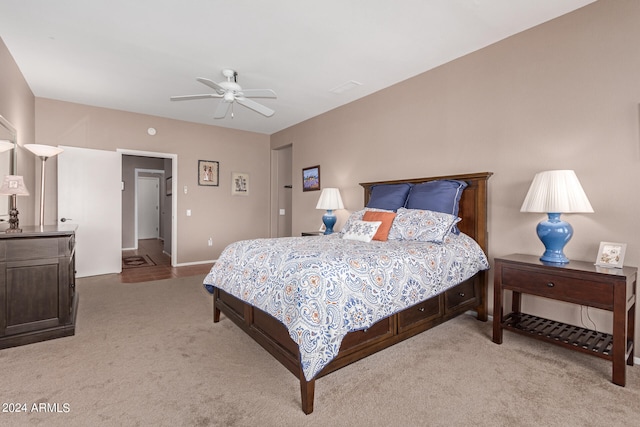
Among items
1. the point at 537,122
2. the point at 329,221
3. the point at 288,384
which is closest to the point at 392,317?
the point at 288,384

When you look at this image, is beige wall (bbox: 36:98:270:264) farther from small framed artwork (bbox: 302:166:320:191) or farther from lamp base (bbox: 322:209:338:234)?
lamp base (bbox: 322:209:338:234)

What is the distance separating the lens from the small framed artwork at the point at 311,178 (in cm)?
530

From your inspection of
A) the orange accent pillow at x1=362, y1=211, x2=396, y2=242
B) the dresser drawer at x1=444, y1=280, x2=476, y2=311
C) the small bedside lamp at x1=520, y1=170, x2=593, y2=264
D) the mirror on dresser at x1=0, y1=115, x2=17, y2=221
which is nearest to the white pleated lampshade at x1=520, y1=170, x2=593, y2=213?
the small bedside lamp at x1=520, y1=170, x2=593, y2=264

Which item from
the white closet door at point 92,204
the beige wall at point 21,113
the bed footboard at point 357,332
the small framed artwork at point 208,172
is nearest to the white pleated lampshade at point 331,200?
the bed footboard at point 357,332

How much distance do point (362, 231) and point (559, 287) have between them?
1.60 m

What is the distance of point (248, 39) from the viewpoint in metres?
2.92

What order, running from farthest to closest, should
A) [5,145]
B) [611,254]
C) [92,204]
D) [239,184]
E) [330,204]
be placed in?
[239,184]
[92,204]
[330,204]
[5,145]
[611,254]

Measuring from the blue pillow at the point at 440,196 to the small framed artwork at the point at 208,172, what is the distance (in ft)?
13.5

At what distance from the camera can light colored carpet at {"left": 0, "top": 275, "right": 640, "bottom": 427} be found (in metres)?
1.63

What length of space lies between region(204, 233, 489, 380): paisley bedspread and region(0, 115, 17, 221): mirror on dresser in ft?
7.19

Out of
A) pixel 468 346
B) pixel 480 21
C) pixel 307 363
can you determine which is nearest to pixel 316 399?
pixel 307 363

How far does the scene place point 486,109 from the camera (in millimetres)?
3084

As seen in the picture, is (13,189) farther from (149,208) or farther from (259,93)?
(149,208)

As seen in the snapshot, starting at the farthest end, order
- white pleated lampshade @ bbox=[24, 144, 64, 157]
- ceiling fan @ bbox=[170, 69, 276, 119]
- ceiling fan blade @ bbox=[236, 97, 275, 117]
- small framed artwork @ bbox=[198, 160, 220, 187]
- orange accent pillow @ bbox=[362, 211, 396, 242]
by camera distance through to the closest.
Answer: small framed artwork @ bbox=[198, 160, 220, 187] < ceiling fan blade @ bbox=[236, 97, 275, 117] < white pleated lampshade @ bbox=[24, 144, 64, 157] < ceiling fan @ bbox=[170, 69, 276, 119] < orange accent pillow @ bbox=[362, 211, 396, 242]
